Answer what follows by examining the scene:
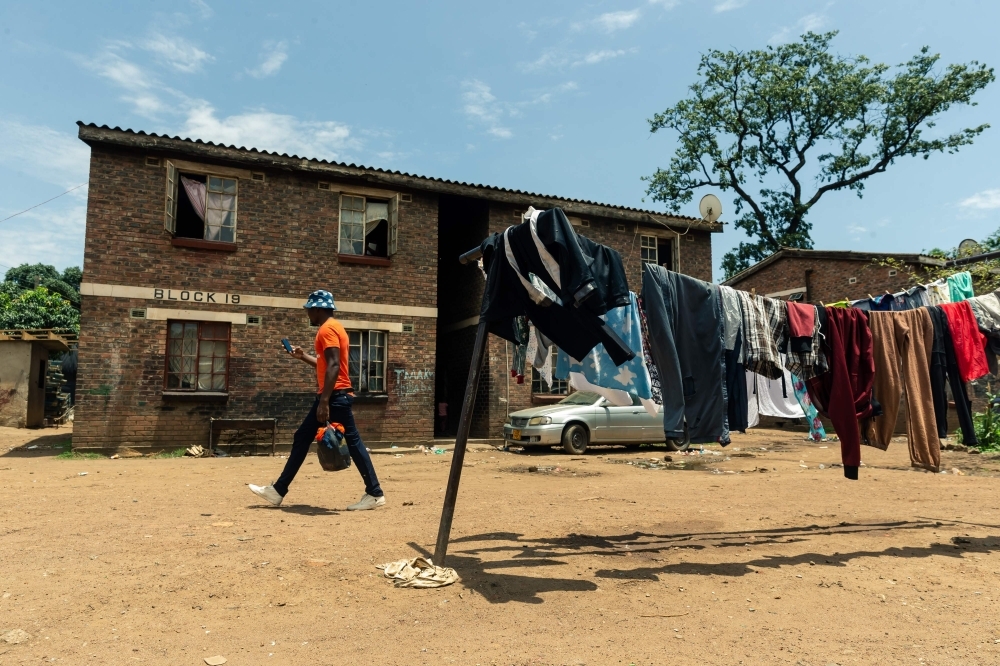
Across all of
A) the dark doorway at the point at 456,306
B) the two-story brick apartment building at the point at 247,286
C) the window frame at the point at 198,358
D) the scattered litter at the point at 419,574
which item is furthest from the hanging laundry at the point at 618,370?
the dark doorway at the point at 456,306

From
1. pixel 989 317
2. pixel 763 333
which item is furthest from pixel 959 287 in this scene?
pixel 763 333

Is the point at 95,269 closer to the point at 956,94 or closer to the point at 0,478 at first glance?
the point at 0,478

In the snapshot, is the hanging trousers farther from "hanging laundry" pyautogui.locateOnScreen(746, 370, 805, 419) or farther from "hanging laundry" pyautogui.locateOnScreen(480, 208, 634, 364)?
"hanging laundry" pyautogui.locateOnScreen(480, 208, 634, 364)

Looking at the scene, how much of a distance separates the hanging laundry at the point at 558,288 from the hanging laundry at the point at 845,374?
88.4 inches

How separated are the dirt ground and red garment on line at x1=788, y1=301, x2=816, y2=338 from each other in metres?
1.76

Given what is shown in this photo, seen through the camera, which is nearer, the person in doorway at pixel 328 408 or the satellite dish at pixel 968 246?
the person in doorway at pixel 328 408

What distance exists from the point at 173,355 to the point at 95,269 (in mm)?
2178

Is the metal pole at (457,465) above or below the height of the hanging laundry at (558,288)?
below

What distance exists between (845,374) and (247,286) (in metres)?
11.8

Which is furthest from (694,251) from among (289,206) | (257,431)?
(257,431)

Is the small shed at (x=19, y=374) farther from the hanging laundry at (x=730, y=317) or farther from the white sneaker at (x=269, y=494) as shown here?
the hanging laundry at (x=730, y=317)

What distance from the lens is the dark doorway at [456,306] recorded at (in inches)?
659

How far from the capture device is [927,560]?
491 centimetres

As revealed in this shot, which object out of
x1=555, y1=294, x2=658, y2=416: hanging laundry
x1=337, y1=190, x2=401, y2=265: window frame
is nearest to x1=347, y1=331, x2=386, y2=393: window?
x1=337, y1=190, x2=401, y2=265: window frame
